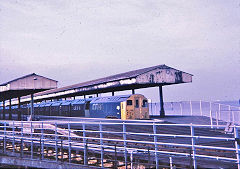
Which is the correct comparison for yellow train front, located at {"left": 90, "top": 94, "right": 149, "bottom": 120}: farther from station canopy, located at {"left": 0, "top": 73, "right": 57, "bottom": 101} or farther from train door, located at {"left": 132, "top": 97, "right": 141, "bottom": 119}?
station canopy, located at {"left": 0, "top": 73, "right": 57, "bottom": 101}

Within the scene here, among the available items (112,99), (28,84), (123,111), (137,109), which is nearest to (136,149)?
(123,111)

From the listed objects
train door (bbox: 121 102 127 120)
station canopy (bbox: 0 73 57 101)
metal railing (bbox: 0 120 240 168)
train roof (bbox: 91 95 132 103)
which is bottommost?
metal railing (bbox: 0 120 240 168)

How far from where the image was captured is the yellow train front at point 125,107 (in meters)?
27.8

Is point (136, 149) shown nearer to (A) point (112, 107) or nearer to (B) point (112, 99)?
(A) point (112, 107)

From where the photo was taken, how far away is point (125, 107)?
90.4ft

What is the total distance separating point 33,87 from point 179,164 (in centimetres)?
2204

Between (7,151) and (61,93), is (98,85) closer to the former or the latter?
(61,93)

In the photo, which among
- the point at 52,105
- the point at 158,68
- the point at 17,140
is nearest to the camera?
the point at 17,140

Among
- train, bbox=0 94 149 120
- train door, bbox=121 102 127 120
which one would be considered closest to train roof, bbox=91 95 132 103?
train, bbox=0 94 149 120

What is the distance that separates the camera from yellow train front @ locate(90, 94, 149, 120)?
2775cm

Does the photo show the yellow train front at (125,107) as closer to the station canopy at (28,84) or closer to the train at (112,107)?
the train at (112,107)

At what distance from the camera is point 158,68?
2614 cm

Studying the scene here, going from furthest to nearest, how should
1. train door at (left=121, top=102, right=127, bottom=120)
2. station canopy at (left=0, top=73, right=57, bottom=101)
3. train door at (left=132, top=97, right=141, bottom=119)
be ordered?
1. train door at (left=132, top=97, right=141, bottom=119)
2. train door at (left=121, top=102, right=127, bottom=120)
3. station canopy at (left=0, top=73, right=57, bottom=101)

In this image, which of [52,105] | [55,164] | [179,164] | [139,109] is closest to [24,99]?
[52,105]
